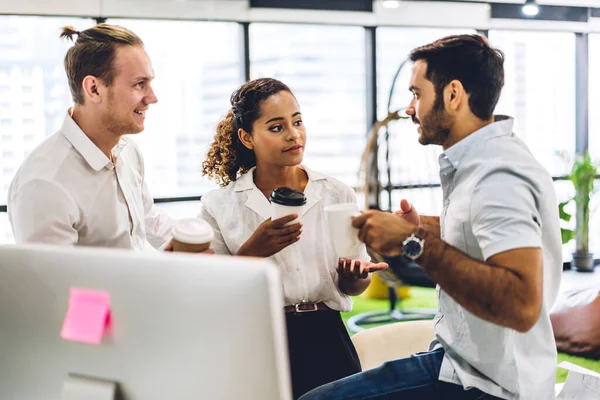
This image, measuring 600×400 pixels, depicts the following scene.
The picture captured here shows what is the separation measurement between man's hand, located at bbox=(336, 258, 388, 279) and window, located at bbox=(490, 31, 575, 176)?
A: 627 centimetres

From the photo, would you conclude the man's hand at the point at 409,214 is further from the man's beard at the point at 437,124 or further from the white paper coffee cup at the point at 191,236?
the white paper coffee cup at the point at 191,236

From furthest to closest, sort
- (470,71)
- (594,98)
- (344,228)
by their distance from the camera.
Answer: (594,98), (470,71), (344,228)

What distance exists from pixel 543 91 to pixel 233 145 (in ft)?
21.7

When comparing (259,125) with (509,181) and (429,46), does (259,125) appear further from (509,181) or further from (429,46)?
(509,181)

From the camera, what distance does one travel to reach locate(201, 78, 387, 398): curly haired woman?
78.0 inches

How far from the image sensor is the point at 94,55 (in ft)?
6.46

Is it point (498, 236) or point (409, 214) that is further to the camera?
point (409, 214)

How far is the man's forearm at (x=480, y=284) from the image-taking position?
1303mm

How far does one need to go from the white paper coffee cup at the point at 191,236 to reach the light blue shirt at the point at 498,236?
0.57 m

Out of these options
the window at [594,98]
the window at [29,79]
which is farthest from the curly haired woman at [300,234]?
the window at [594,98]

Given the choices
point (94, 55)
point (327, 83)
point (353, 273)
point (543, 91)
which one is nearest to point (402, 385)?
point (353, 273)

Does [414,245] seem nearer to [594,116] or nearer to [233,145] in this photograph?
[233,145]

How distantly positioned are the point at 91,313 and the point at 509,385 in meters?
0.97

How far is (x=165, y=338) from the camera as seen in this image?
2.93ft
